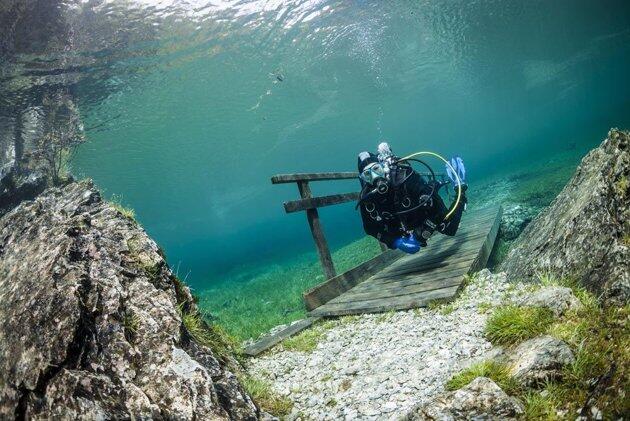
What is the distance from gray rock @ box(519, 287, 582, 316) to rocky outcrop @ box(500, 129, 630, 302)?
0.90ft

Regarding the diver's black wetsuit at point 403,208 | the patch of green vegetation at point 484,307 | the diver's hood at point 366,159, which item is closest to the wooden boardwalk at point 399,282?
the patch of green vegetation at point 484,307

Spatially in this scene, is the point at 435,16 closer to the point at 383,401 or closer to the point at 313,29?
the point at 313,29

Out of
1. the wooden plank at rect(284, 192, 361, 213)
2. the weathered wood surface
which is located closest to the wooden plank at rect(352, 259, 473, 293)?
the weathered wood surface

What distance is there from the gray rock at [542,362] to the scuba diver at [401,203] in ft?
11.9

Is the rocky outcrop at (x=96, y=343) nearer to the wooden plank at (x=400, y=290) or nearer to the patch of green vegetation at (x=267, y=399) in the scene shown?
the patch of green vegetation at (x=267, y=399)

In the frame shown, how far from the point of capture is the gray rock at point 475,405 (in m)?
2.30

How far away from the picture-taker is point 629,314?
2816mm

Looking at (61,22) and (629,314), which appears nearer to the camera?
(629,314)

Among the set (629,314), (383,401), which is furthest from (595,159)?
(383,401)

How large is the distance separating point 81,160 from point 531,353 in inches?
1248

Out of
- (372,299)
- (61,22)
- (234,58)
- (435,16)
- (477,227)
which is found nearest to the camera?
(372,299)

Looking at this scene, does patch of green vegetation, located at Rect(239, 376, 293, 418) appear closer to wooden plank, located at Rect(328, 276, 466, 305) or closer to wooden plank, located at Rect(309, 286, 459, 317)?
wooden plank, located at Rect(309, 286, 459, 317)

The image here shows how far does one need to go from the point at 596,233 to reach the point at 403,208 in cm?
320

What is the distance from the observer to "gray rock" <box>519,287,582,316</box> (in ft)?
10.7
